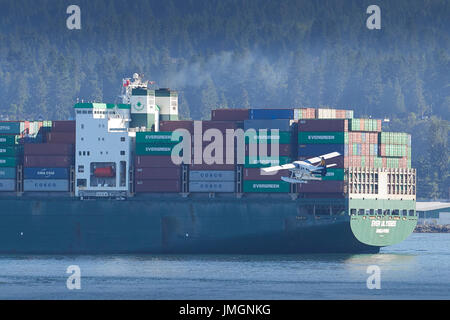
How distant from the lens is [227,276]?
9794 cm

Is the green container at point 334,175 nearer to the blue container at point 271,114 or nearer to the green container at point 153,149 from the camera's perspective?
the blue container at point 271,114

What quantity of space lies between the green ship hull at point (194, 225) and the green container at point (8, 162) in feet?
9.73

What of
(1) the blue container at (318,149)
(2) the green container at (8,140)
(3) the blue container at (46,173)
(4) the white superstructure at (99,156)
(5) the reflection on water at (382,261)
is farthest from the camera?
(2) the green container at (8,140)

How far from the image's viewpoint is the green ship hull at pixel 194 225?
115062 mm

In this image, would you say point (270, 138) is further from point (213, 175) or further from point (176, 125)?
point (176, 125)

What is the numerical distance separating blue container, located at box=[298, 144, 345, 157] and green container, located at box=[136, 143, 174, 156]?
37.7ft

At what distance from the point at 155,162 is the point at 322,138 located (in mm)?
14644

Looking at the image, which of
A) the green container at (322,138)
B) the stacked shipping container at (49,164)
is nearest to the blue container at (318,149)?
the green container at (322,138)

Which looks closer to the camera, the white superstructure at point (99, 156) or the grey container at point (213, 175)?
the grey container at point (213, 175)

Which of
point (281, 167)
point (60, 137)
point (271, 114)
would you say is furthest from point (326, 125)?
point (60, 137)

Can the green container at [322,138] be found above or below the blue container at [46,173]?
above

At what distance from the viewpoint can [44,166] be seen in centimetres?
11956
